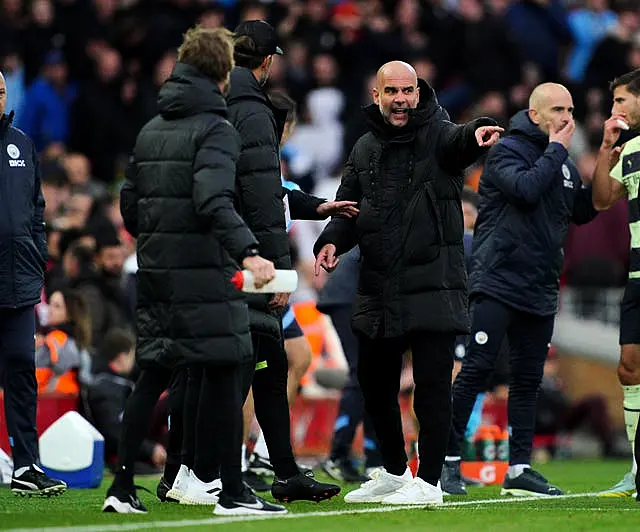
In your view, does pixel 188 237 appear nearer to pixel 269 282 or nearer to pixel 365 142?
pixel 269 282

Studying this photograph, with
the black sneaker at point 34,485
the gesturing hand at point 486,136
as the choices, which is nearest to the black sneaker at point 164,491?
the black sneaker at point 34,485

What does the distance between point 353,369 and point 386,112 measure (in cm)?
378

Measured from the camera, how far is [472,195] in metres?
13.0

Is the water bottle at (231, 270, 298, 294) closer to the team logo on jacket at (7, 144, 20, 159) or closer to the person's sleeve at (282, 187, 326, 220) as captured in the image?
the person's sleeve at (282, 187, 326, 220)

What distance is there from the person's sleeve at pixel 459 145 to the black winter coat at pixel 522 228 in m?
1.26

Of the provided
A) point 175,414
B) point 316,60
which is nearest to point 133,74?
point 316,60

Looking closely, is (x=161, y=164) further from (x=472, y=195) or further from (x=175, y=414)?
(x=472, y=195)

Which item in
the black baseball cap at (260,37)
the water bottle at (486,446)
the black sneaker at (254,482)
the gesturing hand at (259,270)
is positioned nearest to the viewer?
the gesturing hand at (259,270)

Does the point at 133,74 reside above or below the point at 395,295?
above

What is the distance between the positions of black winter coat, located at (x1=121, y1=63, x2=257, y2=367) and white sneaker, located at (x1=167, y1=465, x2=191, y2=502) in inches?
43.7

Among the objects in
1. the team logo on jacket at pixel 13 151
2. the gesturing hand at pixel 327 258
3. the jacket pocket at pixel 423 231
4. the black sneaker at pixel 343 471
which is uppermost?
the team logo on jacket at pixel 13 151

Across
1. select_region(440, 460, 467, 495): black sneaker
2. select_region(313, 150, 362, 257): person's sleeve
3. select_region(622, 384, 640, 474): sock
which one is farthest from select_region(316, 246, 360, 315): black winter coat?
select_region(313, 150, 362, 257): person's sleeve

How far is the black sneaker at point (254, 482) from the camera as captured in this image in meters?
11.3

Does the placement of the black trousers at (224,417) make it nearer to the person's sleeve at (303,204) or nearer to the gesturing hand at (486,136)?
the person's sleeve at (303,204)
